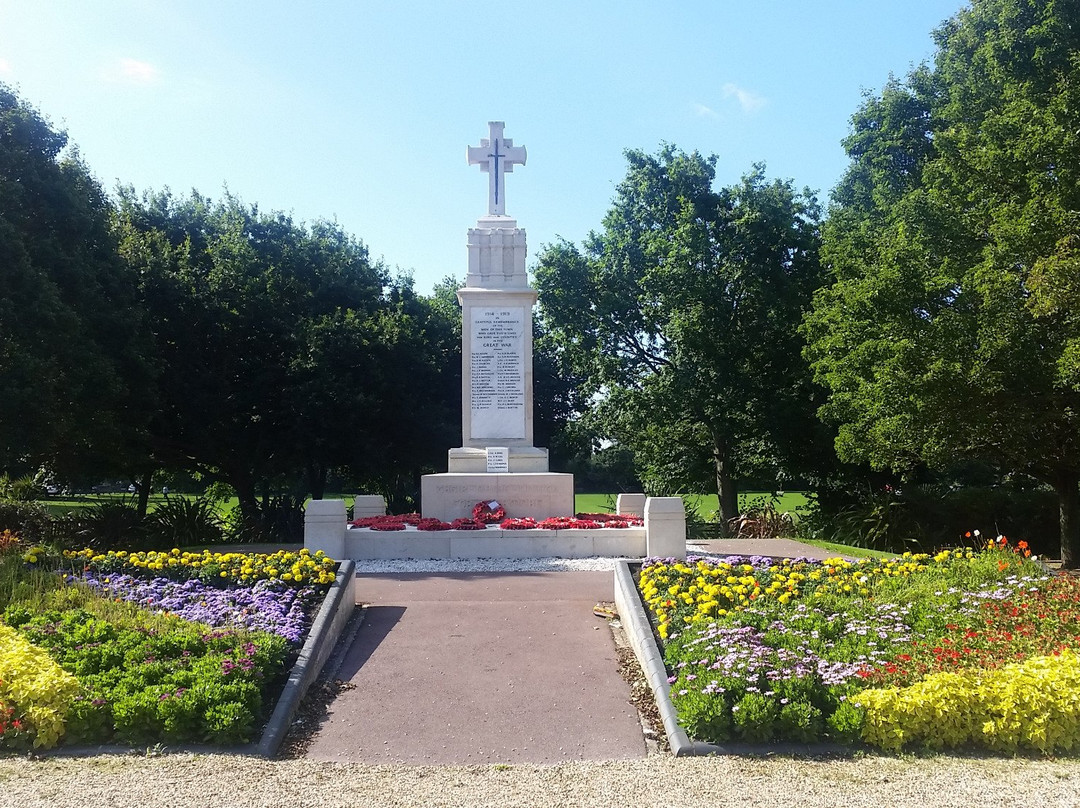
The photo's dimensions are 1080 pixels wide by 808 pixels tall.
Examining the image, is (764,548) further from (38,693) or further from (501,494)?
(38,693)

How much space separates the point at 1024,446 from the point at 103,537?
59.1 ft

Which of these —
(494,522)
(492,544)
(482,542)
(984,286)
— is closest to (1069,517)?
(984,286)

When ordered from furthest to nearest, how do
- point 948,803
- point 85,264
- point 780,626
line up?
point 85,264, point 780,626, point 948,803

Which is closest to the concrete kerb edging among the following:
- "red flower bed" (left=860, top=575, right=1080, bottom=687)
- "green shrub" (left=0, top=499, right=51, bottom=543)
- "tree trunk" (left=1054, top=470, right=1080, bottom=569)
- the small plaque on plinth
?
"red flower bed" (left=860, top=575, right=1080, bottom=687)

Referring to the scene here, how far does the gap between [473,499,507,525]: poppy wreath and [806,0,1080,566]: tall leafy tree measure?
7.38 metres

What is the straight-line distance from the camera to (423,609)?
9.49 m

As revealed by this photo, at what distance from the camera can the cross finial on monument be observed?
705 inches

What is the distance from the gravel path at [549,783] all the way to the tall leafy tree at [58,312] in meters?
11.8

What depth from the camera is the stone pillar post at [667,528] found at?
13.1 m

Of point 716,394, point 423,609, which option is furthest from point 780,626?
point 716,394

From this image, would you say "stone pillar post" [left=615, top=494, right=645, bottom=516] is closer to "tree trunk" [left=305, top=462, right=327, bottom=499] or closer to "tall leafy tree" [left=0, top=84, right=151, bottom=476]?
"tall leafy tree" [left=0, top=84, right=151, bottom=476]

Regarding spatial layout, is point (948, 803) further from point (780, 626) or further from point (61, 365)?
point (61, 365)

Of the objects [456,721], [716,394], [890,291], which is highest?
[890,291]

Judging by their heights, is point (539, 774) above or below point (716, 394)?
below
